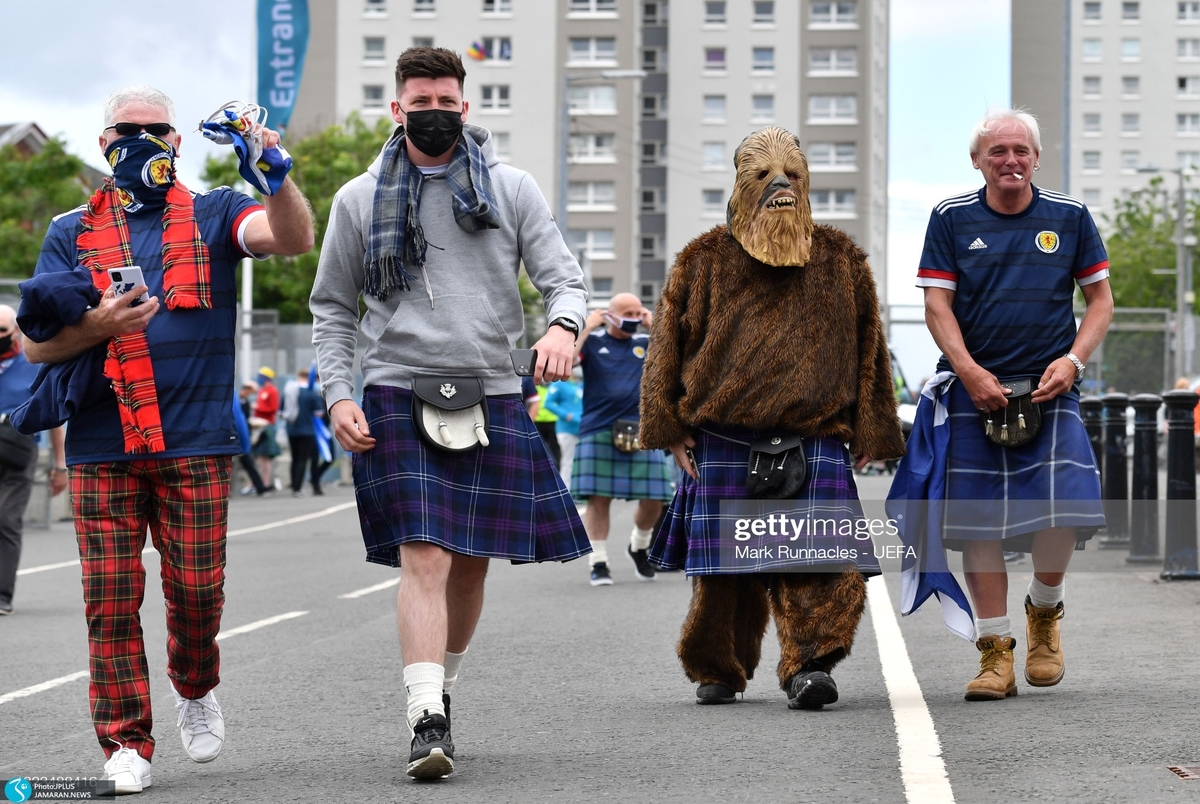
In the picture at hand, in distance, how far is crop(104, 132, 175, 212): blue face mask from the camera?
536cm

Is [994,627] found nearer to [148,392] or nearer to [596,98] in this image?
[148,392]

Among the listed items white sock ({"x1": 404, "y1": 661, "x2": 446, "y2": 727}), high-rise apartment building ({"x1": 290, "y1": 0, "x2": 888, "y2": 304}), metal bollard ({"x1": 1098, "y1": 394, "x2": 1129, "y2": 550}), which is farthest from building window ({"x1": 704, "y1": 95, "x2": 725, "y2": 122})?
white sock ({"x1": 404, "y1": 661, "x2": 446, "y2": 727})

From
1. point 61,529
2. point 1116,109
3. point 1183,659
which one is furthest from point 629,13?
point 1183,659

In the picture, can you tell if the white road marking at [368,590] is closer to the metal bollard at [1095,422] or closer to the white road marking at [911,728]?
the white road marking at [911,728]

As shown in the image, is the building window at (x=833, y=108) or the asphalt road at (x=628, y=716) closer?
the asphalt road at (x=628, y=716)

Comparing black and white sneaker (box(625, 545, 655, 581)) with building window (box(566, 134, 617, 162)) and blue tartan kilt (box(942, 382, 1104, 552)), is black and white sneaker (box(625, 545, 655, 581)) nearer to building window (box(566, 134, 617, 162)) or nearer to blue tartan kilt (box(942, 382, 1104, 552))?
blue tartan kilt (box(942, 382, 1104, 552))

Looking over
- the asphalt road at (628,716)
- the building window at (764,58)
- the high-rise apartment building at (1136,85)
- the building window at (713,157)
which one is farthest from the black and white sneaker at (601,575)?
the high-rise apartment building at (1136,85)

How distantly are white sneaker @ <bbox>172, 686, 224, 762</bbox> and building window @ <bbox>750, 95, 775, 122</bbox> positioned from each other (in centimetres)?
9181

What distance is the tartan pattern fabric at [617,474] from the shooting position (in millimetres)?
12500

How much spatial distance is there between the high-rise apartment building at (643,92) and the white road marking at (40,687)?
82.6m

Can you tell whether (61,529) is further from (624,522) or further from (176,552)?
(176,552)

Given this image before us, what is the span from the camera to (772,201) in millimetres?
6402

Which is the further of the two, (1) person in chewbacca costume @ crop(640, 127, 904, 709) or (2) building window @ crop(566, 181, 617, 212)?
(2) building window @ crop(566, 181, 617, 212)

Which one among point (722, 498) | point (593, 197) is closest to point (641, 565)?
point (722, 498)
